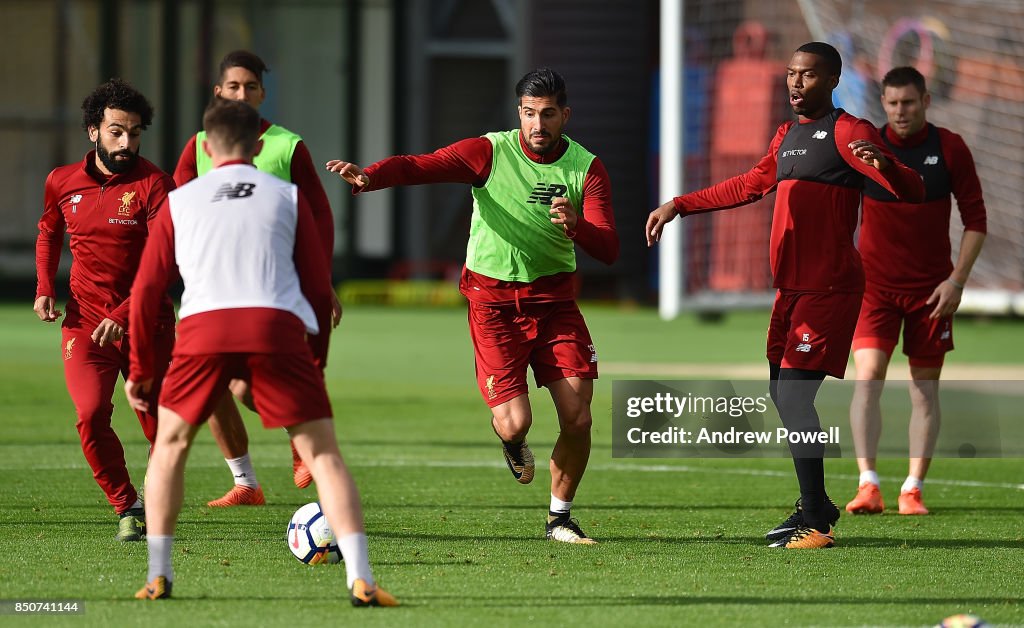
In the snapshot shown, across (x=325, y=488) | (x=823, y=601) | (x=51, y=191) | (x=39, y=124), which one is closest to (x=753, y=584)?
(x=823, y=601)

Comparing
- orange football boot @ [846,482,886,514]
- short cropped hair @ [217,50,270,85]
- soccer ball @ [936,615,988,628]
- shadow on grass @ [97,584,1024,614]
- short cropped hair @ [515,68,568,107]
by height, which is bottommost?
orange football boot @ [846,482,886,514]

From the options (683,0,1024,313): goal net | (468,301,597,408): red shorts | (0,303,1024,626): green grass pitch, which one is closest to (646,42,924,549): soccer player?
(0,303,1024,626): green grass pitch

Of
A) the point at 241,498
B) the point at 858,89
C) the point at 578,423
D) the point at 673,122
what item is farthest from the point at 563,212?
the point at 858,89

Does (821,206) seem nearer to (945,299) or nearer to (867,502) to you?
(945,299)

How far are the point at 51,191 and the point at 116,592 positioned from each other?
8.55ft

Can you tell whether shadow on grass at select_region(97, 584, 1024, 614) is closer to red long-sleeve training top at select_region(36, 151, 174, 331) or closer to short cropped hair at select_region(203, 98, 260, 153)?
short cropped hair at select_region(203, 98, 260, 153)

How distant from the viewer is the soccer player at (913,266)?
9312 millimetres

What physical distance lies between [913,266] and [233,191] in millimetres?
4859

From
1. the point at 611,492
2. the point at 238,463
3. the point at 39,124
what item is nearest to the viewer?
the point at 238,463

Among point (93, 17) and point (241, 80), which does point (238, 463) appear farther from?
point (93, 17)

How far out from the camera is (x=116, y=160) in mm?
7957

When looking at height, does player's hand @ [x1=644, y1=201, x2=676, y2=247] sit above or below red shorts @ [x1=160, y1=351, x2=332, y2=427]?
above

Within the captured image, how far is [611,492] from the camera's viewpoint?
9.92 m

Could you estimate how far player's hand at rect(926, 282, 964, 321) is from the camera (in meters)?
9.20
